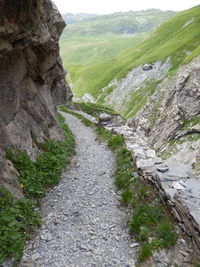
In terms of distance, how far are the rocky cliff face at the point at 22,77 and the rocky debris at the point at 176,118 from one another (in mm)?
25600

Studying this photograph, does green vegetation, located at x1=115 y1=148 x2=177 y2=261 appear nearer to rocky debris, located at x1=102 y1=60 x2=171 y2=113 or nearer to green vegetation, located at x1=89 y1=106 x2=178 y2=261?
green vegetation, located at x1=89 y1=106 x2=178 y2=261

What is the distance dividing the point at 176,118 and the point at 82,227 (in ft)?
148

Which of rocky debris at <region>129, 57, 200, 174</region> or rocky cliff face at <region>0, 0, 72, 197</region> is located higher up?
rocky cliff face at <region>0, 0, 72, 197</region>

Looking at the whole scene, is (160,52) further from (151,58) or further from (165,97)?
(165,97)

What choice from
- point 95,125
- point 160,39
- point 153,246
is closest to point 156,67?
point 160,39

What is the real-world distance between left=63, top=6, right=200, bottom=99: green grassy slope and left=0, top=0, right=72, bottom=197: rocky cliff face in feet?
238

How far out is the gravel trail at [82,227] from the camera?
10.1 metres

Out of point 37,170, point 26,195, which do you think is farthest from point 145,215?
point 37,170

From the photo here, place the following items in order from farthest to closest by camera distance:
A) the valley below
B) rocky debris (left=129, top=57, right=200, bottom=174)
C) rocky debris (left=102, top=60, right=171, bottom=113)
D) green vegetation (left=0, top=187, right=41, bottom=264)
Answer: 1. rocky debris (left=102, top=60, right=171, bottom=113)
2. rocky debris (left=129, top=57, right=200, bottom=174)
3. the valley below
4. green vegetation (left=0, top=187, right=41, bottom=264)

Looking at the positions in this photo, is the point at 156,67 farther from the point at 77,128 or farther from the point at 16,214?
the point at 16,214

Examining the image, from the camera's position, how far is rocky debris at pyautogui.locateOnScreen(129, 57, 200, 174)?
1683 inches

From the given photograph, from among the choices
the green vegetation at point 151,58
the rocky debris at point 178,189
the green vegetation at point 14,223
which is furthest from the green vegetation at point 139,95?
the green vegetation at point 14,223

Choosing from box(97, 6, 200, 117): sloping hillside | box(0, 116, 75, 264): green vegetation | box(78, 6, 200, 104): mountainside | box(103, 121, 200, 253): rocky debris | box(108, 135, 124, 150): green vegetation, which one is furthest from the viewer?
box(78, 6, 200, 104): mountainside

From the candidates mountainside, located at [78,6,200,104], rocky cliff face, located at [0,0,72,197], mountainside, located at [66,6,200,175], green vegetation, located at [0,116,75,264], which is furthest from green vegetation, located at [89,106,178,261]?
mountainside, located at [78,6,200,104]
